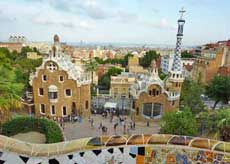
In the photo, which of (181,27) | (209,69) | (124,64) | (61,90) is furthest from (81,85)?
(124,64)

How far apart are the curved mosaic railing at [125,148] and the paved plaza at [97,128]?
1573 centimetres

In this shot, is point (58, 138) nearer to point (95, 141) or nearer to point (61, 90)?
point (95, 141)

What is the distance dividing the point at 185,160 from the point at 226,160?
640 mm

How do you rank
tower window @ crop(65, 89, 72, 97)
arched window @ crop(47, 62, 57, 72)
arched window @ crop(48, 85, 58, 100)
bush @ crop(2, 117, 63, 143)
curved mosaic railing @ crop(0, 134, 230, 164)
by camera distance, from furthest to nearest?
tower window @ crop(65, 89, 72, 97) → arched window @ crop(48, 85, 58, 100) → arched window @ crop(47, 62, 57, 72) → bush @ crop(2, 117, 63, 143) → curved mosaic railing @ crop(0, 134, 230, 164)

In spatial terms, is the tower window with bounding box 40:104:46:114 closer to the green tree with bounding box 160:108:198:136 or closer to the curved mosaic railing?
the green tree with bounding box 160:108:198:136

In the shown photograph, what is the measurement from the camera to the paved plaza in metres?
21.3

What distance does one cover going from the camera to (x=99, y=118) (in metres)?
25.8

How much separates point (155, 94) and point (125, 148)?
66.0 ft

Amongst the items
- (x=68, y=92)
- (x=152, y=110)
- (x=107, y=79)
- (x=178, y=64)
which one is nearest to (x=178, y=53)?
(x=178, y=64)

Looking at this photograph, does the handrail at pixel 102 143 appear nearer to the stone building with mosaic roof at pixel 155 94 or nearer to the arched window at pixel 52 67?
the stone building with mosaic roof at pixel 155 94

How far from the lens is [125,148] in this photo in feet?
16.0

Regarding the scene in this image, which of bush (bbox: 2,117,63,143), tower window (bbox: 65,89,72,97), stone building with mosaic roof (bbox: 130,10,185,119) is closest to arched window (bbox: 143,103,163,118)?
stone building with mosaic roof (bbox: 130,10,185,119)

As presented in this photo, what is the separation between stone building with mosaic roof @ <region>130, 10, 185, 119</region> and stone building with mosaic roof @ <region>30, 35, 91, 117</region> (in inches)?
195

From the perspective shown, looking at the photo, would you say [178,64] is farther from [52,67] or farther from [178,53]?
[52,67]
